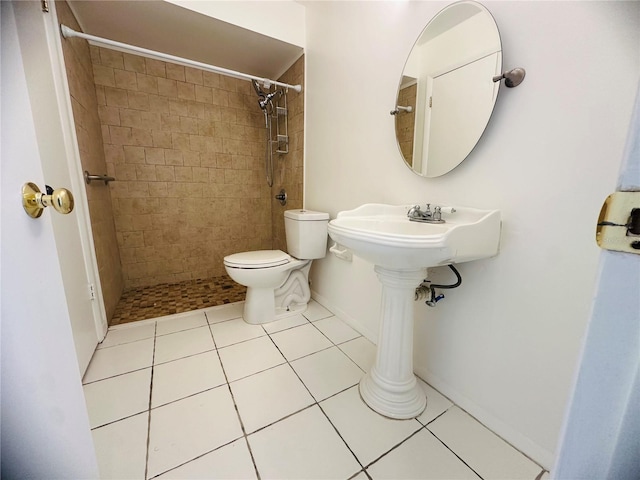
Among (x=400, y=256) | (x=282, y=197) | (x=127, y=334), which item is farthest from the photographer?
(x=282, y=197)

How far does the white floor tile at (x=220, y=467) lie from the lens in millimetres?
786

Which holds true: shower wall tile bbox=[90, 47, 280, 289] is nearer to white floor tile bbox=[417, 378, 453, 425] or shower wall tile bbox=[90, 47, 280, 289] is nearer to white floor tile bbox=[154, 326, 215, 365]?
white floor tile bbox=[154, 326, 215, 365]

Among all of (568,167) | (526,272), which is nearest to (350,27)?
(568,167)

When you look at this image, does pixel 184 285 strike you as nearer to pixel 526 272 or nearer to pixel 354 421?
pixel 354 421

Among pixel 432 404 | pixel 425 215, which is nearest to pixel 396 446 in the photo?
pixel 432 404

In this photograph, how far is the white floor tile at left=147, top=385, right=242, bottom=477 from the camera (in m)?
0.84

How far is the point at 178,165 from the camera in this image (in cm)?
222

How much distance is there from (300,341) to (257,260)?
1.87ft

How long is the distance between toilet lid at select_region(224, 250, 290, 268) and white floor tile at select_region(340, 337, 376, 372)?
651 mm

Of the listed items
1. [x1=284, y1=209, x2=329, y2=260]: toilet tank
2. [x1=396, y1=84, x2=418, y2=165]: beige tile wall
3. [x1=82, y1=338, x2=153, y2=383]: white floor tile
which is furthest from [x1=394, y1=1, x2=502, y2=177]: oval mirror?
[x1=82, y1=338, x2=153, y2=383]: white floor tile

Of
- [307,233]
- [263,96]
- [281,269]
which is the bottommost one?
[281,269]

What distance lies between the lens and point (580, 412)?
0.30 m

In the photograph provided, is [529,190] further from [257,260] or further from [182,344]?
[182,344]

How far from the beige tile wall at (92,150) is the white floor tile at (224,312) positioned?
24.9 inches
